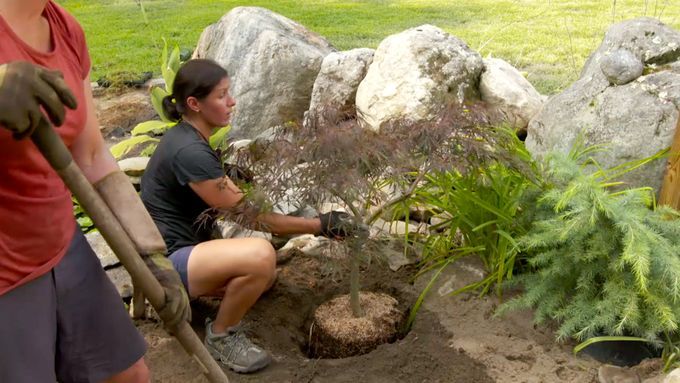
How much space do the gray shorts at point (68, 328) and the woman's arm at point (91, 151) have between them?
0.19 meters

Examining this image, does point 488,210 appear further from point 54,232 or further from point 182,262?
point 54,232

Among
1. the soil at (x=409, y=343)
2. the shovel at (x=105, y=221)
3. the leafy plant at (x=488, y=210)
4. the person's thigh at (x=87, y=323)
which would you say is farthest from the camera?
the leafy plant at (x=488, y=210)

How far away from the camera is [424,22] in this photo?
8586mm

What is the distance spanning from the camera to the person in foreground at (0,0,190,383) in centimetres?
152

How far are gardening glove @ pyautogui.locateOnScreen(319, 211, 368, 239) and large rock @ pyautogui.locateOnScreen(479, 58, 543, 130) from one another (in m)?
1.91

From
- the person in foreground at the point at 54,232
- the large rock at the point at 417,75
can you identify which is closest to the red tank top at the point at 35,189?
the person in foreground at the point at 54,232

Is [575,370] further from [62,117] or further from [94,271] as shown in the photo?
[62,117]

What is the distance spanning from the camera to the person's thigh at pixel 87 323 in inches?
73.5

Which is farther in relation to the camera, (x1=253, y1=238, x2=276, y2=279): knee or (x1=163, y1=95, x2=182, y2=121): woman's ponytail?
(x1=163, y1=95, x2=182, y2=121): woman's ponytail

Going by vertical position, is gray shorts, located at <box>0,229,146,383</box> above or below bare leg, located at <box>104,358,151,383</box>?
above

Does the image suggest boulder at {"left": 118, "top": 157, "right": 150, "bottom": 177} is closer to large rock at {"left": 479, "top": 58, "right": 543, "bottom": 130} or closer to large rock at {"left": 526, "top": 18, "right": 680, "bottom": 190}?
large rock at {"left": 479, "top": 58, "right": 543, "bottom": 130}

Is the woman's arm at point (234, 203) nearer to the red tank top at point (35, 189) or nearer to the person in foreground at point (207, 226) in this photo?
the person in foreground at point (207, 226)

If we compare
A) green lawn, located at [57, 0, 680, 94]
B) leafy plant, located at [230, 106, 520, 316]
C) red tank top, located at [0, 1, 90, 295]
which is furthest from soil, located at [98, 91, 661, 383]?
green lawn, located at [57, 0, 680, 94]

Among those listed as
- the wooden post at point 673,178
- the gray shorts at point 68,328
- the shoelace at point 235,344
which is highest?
the gray shorts at point 68,328
